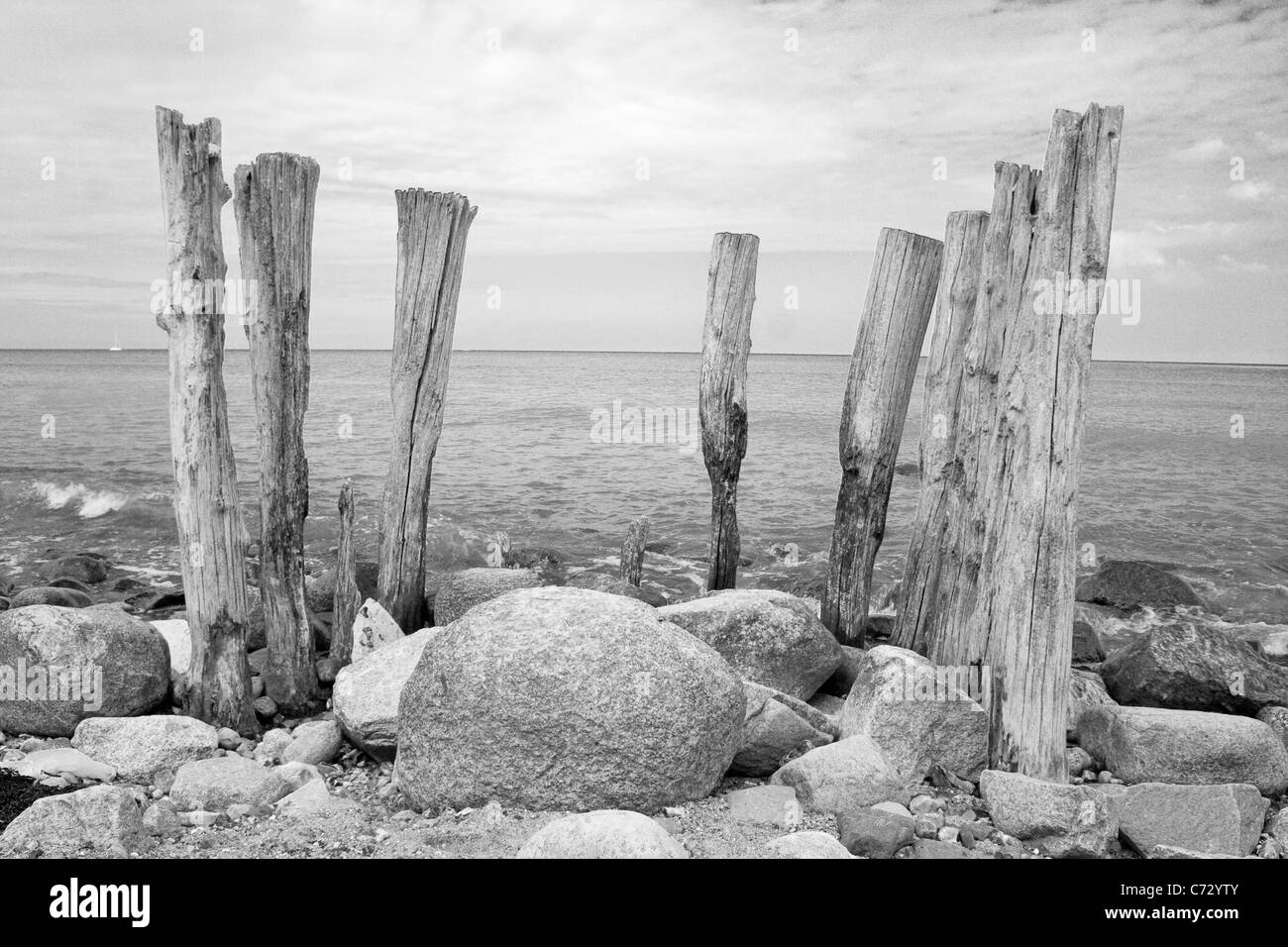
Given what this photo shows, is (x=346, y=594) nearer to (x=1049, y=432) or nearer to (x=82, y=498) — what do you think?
(x=1049, y=432)

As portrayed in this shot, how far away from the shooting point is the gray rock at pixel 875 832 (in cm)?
468

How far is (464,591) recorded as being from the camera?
8141 mm

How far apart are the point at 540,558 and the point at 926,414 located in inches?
262

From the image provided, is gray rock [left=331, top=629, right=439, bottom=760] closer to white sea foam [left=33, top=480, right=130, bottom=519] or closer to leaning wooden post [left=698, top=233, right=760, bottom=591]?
leaning wooden post [left=698, top=233, right=760, bottom=591]

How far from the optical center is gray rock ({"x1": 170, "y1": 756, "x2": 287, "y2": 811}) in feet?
17.6

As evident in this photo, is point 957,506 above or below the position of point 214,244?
below

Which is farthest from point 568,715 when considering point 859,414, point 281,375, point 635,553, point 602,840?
point 635,553

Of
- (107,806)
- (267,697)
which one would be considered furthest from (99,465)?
(107,806)

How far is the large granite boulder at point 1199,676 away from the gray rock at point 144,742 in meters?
6.94

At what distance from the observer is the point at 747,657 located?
6965 mm

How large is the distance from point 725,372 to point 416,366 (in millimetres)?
2699

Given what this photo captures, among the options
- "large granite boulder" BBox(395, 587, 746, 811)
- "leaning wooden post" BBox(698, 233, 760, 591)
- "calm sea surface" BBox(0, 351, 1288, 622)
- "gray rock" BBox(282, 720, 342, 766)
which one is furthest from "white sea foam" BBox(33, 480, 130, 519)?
"large granite boulder" BBox(395, 587, 746, 811)

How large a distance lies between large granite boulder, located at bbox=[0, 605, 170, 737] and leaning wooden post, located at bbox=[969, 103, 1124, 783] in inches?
234

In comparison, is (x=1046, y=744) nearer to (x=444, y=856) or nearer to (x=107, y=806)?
(x=444, y=856)
